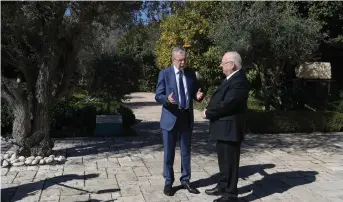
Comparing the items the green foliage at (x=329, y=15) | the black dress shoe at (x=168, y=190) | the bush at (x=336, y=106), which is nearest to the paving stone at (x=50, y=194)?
the black dress shoe at (x=168, y=190)

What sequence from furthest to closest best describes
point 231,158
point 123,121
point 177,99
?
point 123,121 < point 177,99 < point 231,158

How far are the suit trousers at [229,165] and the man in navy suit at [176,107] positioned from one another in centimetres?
52

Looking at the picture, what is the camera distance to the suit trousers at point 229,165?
4.57 meters

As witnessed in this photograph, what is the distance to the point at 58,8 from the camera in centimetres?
641

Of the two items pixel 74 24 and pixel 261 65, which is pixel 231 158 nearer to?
pixel 74 24

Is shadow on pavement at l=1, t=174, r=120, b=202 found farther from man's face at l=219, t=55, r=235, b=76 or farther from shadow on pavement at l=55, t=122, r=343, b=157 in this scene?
man's face at l=219, t=55, r=235, b=76

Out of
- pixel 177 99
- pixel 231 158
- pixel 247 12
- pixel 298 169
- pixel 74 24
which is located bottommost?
pixel 298 169

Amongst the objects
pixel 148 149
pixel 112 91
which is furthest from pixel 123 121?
pixel 148 149

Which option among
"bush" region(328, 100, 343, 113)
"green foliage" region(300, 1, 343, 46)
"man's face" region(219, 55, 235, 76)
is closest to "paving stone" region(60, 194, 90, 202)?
"man's face" region(219, 55, 235, 76)

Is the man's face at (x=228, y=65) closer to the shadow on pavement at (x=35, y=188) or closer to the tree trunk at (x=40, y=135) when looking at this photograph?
the shadow on pavement at (x=35, y=188)

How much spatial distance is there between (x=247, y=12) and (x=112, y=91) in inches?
166

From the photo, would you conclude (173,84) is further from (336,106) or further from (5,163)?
(336,106)

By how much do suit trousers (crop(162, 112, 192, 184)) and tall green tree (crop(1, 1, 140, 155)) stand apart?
2.65 m

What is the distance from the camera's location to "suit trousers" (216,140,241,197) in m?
4.57
